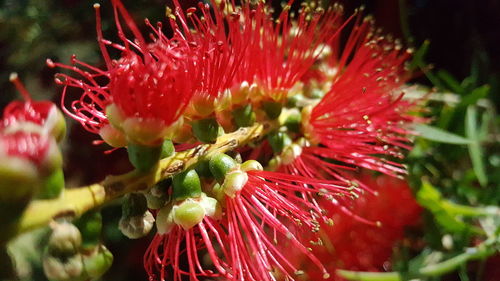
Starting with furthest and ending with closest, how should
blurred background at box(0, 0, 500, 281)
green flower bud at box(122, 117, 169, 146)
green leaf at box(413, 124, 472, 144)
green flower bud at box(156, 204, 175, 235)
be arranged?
blurred background at box(0, 0, 500, 281), green leaf at box(413, 124, 472, 144), green flower bud at box(156, 204, 175, 235), green flower bud at box(122, 117, 169, 146)

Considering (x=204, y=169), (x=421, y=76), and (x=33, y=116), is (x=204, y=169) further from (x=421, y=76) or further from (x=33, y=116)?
(x=421, y=76)

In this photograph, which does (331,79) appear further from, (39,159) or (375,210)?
(39,159)

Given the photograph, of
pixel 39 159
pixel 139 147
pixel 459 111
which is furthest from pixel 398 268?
pixel 39 159

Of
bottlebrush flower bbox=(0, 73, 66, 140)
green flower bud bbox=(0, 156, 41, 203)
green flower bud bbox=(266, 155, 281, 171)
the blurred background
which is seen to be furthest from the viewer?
the blurred background

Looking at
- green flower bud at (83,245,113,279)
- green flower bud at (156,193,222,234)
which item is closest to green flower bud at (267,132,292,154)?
green flower bud at (156,193,222,234)

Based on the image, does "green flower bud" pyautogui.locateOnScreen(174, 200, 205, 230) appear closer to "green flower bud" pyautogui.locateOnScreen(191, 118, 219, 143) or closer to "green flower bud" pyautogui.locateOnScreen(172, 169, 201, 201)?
"green flower bud" pyautogui.locateOnScreen(172, 169, 201, 201)

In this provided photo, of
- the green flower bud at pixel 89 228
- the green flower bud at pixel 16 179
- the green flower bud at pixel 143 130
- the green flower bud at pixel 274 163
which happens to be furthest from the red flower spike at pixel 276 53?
the green flower bud at pixel 16 179
